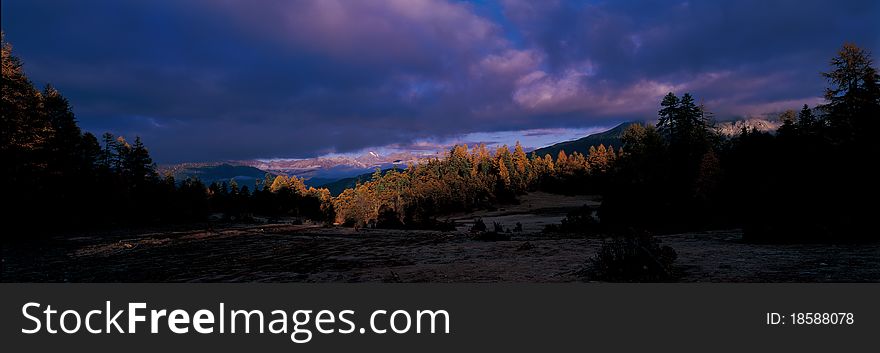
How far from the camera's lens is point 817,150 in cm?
2039

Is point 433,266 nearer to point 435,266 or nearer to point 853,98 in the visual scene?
point 435,266

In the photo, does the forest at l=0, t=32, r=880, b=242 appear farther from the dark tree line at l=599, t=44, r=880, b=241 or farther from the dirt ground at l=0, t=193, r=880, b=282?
the dirt ground at l=0, t=193, r=880, b=282

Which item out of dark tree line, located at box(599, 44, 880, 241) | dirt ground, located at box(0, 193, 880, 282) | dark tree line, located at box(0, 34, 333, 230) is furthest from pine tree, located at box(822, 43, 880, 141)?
dark tree line, located at box(0, 34, 333, 230)

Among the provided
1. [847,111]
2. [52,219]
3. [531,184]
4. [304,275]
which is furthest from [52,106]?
[531,184]

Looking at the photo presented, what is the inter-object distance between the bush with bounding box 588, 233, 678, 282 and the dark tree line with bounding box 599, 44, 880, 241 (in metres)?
9.48

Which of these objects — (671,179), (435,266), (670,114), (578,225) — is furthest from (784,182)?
(670,114)

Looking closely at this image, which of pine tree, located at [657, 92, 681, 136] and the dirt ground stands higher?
pine tree, located at [657, 92, 681, 136]

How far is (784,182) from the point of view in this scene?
17.9m

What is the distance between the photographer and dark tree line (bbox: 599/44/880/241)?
15.2m

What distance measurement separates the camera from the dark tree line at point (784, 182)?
15.2m

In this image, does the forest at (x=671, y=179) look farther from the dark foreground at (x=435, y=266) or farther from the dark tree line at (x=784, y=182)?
the dark foreground at (x=435, y=266)

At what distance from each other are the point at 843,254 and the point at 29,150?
39.4 m

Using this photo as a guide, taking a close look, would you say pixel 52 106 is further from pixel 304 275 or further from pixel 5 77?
pixel 304 275

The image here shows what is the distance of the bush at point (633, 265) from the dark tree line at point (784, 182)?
948 cm
